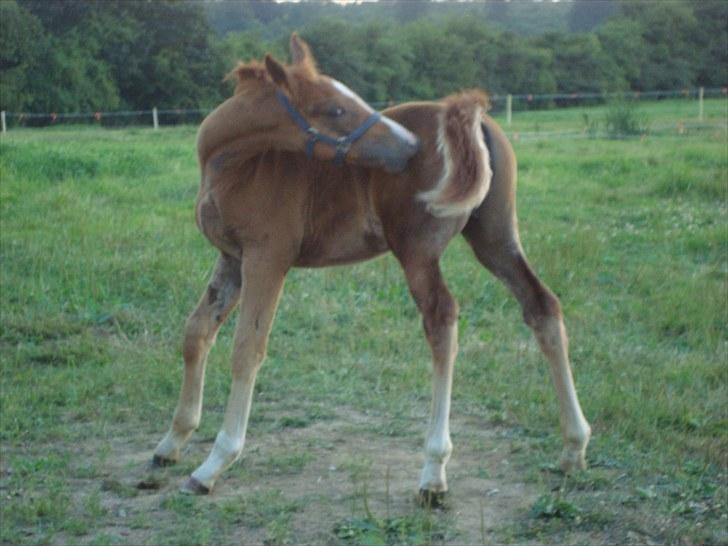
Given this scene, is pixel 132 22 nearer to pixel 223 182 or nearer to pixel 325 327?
pixel 325 327

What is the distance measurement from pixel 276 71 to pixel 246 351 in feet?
4.15

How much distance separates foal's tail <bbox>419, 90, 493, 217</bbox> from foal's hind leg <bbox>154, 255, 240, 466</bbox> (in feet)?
3.77

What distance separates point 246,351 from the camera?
488cm

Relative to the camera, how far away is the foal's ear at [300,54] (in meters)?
5.10

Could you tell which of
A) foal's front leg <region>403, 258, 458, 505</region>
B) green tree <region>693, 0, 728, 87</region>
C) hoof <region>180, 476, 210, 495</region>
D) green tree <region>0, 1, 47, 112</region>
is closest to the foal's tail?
foal's front leg <region>403, 258, 458, 505</region>

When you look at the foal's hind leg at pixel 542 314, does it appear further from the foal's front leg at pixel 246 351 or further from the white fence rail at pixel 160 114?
the white fence rail at pixel 160 114

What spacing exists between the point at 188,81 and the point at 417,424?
2818 cm

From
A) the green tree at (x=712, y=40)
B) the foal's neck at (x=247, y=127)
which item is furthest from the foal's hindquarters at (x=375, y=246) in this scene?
the green tree at (x=712, y=40)

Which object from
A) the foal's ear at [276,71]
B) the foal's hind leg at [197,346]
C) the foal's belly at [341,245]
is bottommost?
the foal's hind leg at [197,346]

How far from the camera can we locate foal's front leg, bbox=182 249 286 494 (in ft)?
15.8

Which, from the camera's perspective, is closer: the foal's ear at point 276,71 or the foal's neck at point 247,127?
the foal's ear at point 276,71

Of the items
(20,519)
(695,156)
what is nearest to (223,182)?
(20,519)

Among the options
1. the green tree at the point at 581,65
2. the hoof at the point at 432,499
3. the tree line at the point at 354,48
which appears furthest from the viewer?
the green tree at the point at 581,65

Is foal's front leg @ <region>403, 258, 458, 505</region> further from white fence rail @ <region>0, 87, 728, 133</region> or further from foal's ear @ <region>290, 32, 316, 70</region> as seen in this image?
white fence rail @ <region>0, 87, 728, 133</region>
